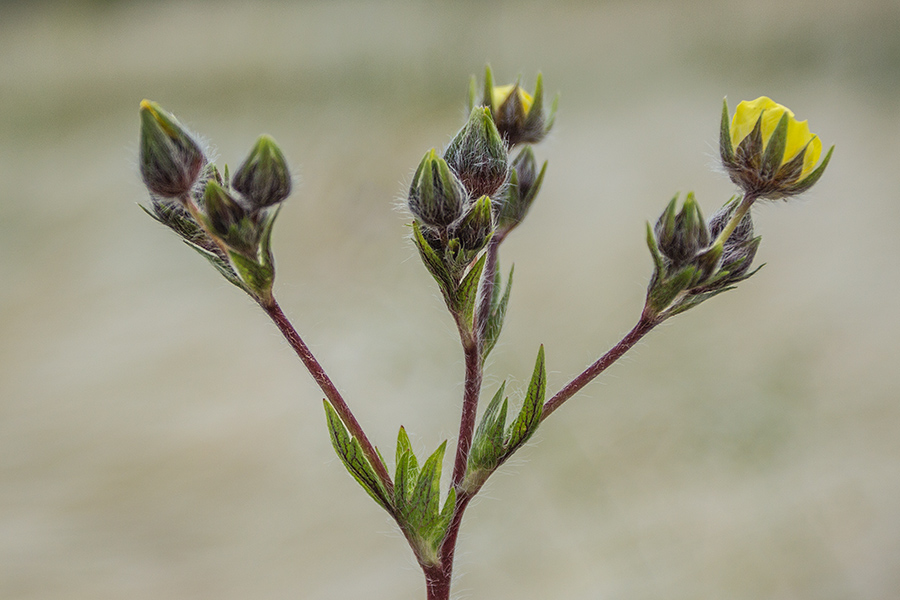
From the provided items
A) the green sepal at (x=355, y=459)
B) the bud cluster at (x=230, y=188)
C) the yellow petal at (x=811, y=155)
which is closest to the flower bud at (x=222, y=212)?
the bud cluster at (x=230, y=188)

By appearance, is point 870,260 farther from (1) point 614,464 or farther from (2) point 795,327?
(1) point 614,464

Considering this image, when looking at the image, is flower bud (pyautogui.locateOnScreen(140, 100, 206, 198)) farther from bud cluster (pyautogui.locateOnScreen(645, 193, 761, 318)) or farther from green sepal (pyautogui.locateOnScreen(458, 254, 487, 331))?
bud cluster (pyautogui.locateOnScreen(645, 193, 761, 318))

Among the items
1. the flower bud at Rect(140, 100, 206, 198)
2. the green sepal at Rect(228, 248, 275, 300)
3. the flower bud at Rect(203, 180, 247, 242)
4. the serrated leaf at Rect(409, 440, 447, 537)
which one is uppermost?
the flower bud at Rect(140, 100, 206, 198)

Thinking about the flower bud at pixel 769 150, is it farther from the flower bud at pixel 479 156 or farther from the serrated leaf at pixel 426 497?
the serrated leaf at pixel 426 497

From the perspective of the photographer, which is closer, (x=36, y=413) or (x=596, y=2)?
(x=36, y=413)

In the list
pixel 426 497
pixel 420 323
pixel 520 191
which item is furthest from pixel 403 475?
pixel 420 323

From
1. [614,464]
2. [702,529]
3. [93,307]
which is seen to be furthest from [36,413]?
[702,529]

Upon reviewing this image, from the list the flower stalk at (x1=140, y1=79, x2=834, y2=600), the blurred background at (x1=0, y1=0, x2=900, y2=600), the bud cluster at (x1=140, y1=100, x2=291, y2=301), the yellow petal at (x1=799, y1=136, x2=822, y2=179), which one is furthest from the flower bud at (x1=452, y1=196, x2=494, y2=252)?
the blurred background at (x1=0, y1=0, x2=900, y2=600)
